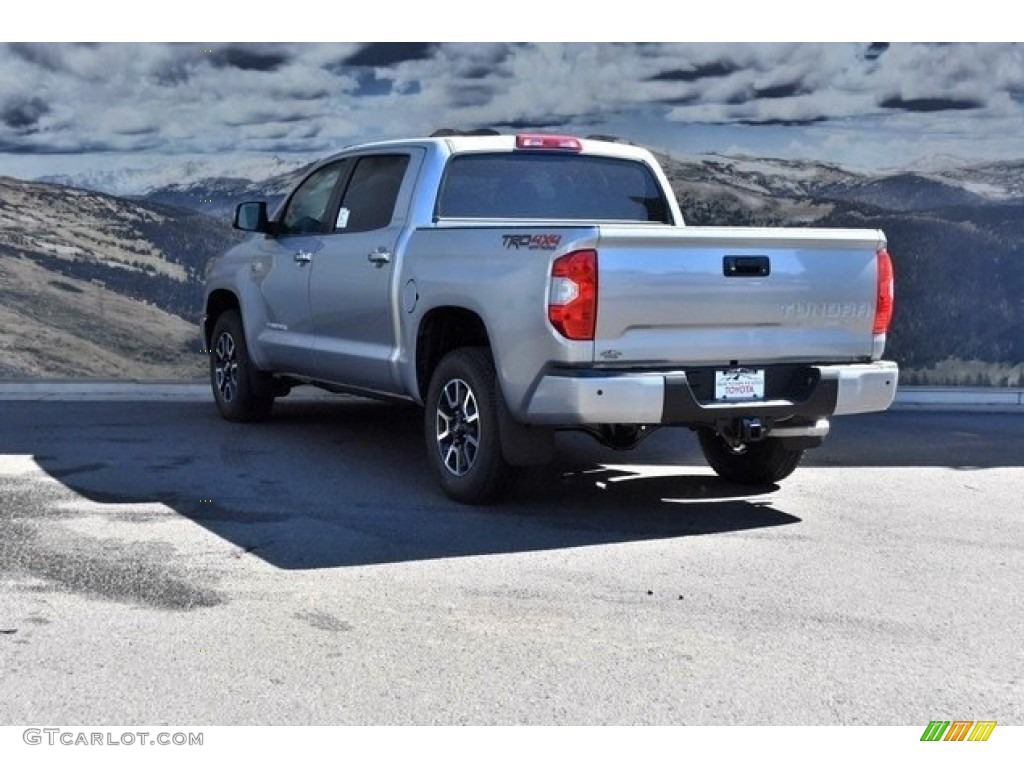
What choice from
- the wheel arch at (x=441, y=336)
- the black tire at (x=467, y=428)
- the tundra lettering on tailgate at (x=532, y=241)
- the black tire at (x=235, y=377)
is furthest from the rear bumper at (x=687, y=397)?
the black tire at (x=235, y=377)

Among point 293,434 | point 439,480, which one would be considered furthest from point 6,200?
point 439,480

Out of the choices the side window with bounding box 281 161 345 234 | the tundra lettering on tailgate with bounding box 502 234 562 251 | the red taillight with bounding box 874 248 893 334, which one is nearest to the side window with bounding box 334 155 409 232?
the side window with bounding box 281 161 345 234

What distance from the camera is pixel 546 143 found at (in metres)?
9.01

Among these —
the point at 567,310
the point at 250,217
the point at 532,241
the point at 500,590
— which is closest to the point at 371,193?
the point at 250,217

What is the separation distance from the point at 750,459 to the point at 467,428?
1843 mm

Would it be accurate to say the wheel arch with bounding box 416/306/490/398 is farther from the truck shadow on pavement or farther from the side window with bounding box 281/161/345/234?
the side window with bounding box 281/161/345/234

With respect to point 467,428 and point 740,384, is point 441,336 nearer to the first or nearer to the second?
point 467,428

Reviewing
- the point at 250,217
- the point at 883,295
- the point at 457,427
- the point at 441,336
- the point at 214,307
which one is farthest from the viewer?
the point at 214,307

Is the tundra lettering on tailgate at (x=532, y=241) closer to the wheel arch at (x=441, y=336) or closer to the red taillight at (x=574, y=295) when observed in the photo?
the red taillight at (x=574, y=295)

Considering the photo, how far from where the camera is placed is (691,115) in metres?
13.6

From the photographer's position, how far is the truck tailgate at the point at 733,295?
7102 mm

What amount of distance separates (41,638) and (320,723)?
1397mm

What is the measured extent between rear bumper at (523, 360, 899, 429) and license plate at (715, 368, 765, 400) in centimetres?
4

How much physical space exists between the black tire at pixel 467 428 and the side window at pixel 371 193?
1309 mm
